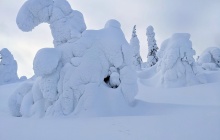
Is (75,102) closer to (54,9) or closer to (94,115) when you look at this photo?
(94,115)

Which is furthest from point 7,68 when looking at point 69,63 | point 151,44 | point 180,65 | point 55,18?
point 69,63

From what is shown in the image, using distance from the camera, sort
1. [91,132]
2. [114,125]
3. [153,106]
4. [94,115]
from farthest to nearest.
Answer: [153,106] < [94,115] < [114,125] < [91,132]

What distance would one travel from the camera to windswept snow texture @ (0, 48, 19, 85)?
24031mm

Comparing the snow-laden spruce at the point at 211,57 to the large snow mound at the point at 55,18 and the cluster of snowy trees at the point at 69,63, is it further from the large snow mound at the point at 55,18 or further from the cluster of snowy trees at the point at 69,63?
the large snow mound at the point at 55,18

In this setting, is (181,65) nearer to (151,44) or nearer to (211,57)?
(211,57)

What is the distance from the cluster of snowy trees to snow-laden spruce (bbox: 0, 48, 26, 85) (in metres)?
18.1

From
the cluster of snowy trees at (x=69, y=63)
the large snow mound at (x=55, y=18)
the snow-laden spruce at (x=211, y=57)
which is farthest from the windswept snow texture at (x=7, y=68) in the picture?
the large snow mound at (x=55, y=18)

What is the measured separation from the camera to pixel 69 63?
22.1ft

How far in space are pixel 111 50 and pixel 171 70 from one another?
7316 millimetres

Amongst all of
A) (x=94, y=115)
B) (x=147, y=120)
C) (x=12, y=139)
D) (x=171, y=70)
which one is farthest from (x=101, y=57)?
(x=171, y=70)

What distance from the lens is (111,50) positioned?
6.98 meters

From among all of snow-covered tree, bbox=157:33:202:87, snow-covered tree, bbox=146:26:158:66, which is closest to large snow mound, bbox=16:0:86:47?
snow-covered tree, bbox=157:33:202:87

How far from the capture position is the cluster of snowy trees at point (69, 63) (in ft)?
21.0

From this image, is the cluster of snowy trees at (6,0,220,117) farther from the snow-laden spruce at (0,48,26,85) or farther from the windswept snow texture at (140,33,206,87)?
the snow-laden spruce at (0,48,26,85)
